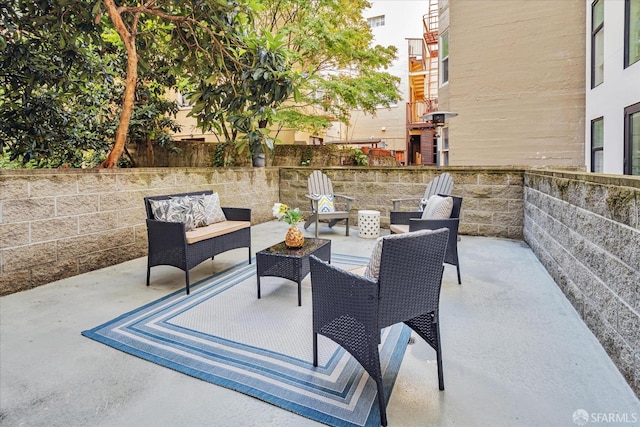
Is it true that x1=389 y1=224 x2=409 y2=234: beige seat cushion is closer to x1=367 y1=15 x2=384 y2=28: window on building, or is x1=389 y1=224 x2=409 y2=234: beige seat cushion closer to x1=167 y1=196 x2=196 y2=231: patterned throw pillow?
x1=167 y1=196 x2=196 y2=231: patterned throw pillow

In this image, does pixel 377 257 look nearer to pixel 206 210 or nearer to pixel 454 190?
pixel 206 210

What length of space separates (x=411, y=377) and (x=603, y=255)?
1.45 m

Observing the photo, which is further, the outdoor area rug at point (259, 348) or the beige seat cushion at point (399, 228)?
the beige seat cushion at point (399, 228)

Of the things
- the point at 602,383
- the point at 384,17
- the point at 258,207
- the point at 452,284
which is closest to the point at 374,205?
the point at 258,207

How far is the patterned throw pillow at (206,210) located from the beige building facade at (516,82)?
5811mm

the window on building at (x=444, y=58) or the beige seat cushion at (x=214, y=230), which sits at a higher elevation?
the window on building at (x=444, y=58)

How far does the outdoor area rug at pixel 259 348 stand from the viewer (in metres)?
1.82

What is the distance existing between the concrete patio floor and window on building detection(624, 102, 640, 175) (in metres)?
3.19

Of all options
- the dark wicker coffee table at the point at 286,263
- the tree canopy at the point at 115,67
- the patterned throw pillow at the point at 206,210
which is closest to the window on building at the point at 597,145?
the tree canopy at the point at 115,67

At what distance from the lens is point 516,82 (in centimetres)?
746

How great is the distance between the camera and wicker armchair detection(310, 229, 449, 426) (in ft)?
5.56

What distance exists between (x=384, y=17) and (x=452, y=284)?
15724 millimetres

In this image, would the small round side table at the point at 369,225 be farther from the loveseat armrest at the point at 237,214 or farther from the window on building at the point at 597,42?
the window on building at the point at 597,42

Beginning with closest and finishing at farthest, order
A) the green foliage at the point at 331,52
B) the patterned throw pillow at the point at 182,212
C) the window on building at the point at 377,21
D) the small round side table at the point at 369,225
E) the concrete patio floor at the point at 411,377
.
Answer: the concrete patio floor at the point at 411,377
the patterned throw pillow at the point at 182,212
the small round side table at the point at 369,225
the green foliage at the point at 331,52
the window on building at the point at 377,21
